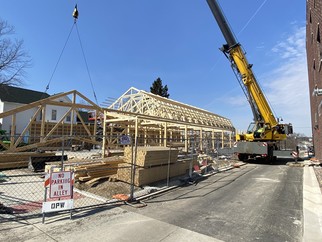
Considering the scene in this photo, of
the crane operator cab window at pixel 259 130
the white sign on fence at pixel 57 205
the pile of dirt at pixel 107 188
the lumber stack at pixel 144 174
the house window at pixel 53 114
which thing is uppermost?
the house window at pixel 53 114

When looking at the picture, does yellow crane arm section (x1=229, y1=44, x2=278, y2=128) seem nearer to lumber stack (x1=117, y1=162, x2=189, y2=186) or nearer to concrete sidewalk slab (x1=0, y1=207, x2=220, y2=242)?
lumber stack (x1=117, y1=162, x2=189, y2=186)

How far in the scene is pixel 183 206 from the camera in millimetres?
6828

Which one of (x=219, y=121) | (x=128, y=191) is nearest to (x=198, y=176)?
(x=128, y=191)

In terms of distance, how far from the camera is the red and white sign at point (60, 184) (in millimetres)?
5593

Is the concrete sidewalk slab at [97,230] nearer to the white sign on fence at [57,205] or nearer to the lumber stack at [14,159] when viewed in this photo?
the white sign on fence at [57,205]

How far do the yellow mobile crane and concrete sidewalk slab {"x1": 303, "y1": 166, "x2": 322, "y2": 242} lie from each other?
25.4ft

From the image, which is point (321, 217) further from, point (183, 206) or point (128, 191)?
point (128, 191)

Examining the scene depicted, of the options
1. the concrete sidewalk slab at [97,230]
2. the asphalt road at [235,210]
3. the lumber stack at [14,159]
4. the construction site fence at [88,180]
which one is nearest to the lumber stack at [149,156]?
the construction site fence at [88,180]

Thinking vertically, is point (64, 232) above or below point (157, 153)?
below

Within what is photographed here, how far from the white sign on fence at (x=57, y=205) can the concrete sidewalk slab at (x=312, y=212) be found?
5.23 m

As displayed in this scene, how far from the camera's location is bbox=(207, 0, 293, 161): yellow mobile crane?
17.2 metres

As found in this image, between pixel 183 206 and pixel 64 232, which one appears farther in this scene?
pixel 183 206

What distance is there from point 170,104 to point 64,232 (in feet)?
70.5

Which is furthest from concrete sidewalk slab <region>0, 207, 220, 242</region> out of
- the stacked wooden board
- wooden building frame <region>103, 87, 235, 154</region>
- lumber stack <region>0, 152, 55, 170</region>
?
wooden building frame <region>103, 87, 235, 154</region>
